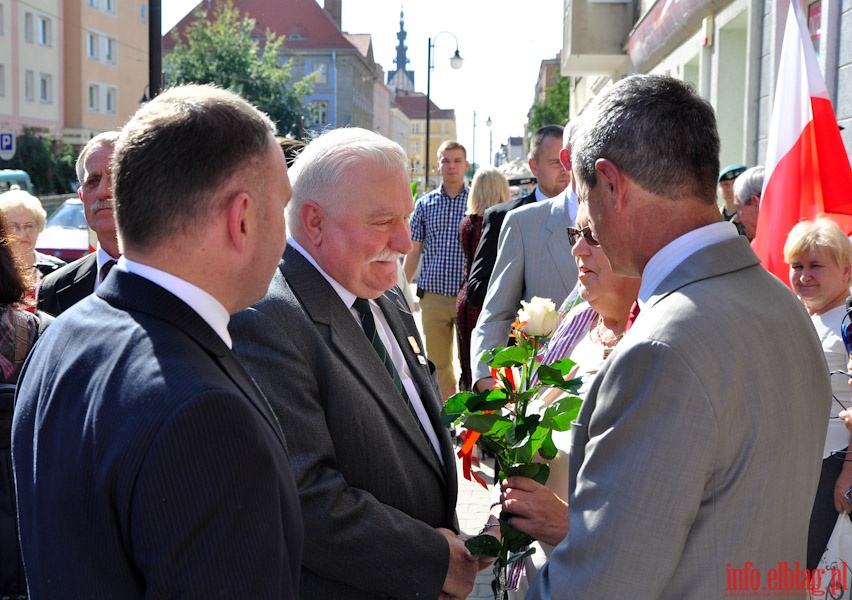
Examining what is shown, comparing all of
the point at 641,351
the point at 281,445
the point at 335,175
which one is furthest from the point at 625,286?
the point at 281,445

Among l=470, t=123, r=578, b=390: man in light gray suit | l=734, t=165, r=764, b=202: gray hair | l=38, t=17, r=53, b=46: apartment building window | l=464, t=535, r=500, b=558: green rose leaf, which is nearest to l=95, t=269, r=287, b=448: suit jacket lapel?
l=464, t=535, r=500, b=558: green rose leaf

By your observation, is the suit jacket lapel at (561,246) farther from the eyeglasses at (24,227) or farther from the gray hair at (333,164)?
the eyeglasses at (24,227)

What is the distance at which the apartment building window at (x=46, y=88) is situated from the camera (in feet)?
159

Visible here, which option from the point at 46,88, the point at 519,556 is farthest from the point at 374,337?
the point at 46,88

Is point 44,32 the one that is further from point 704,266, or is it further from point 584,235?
point 704,266

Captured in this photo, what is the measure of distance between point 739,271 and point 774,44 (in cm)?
671

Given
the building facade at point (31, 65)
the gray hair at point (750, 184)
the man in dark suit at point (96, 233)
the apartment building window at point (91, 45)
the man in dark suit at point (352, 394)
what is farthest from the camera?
the apartment building window at point (91, 45)

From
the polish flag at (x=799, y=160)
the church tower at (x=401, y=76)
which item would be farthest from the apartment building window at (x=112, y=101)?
the church tower at (x=401, y=76)

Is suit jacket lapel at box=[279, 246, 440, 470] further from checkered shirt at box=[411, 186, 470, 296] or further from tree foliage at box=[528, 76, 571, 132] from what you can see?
tree foliage at box=[528, 76, 571, 132]

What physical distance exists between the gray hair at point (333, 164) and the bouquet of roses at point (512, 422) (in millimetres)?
612

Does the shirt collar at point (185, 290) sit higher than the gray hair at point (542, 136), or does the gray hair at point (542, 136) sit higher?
the gray hair at point (542, 136)

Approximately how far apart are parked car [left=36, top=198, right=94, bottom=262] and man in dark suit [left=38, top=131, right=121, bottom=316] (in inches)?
396

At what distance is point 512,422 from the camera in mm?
2492

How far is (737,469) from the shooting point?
179 centimetres
